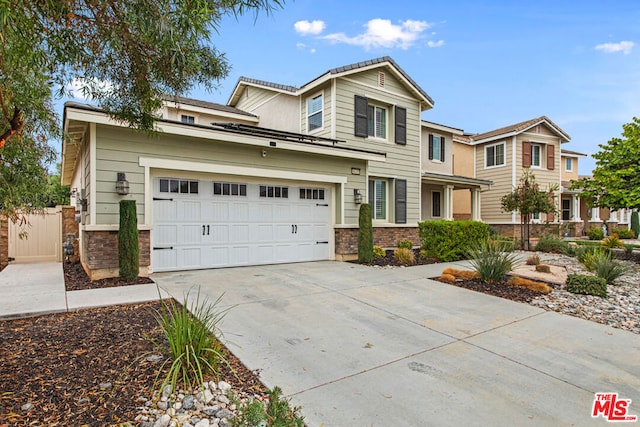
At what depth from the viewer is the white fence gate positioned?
9984 millimetres

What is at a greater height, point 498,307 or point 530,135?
point 530,135

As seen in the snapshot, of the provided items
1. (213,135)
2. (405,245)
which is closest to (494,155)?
(405,245)

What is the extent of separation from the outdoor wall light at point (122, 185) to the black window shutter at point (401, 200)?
8907 millimetres

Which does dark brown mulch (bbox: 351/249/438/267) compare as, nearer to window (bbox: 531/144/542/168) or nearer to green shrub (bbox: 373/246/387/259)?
green shrub (bbox: 373/246/387/259)

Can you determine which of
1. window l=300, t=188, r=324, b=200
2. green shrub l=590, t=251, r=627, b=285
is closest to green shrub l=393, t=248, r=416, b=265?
window l=300, t=188, r=324, b=200

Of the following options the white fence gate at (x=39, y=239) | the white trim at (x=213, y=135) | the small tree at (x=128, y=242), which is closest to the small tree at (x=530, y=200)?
the white trim at (x=213, y=135)

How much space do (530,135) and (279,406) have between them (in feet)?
67.3

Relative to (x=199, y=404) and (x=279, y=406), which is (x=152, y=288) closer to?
(x=199, y=404)

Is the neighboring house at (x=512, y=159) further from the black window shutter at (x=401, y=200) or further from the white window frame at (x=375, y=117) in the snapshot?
the white window frame at (x=375, y=117)

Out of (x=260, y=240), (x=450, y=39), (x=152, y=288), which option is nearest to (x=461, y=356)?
(x=152, y=288)

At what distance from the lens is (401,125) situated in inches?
532

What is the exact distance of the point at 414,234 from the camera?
13438mm

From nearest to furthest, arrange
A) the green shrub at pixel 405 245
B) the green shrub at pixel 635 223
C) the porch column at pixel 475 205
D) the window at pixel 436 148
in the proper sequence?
the green shrub at pixel 405 245
the window at pixel 436 148
the porch column at pixel 475 205
the green shrub at pixel 635 223

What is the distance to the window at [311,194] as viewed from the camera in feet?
33.7
